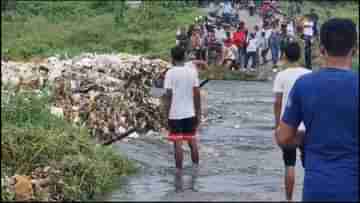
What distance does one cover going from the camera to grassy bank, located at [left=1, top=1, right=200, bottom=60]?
2670 cm

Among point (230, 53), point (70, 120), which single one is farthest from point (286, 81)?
point (230, 53)

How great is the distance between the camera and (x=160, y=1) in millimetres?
38188

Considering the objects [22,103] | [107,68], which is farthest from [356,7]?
[22,103]

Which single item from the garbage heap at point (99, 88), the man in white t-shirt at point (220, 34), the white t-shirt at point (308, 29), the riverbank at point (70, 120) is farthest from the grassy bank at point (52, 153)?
the white t-shirt at point (308, 29)

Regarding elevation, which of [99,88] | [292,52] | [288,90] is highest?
[292,52]

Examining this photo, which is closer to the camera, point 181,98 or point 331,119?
point 331,119

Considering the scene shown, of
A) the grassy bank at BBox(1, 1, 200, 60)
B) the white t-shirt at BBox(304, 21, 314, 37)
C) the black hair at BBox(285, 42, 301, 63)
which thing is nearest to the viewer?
the black hair at BBox(285, 42, 301, 63)

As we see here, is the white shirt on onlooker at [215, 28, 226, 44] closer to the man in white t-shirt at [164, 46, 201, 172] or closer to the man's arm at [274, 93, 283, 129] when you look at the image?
the man in white t-shirt at [164, 46, 201, 172]

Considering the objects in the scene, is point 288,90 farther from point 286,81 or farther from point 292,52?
point 292,52

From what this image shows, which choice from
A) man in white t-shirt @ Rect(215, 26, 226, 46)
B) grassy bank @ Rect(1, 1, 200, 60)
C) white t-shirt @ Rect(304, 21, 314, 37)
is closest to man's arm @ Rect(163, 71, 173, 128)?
grassy bank @ Rect(1, 1, 200, 60)

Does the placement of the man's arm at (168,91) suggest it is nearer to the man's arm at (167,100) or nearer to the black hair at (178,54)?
the man's arm at (167,100)

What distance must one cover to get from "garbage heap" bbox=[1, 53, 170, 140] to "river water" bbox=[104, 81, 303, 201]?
1.53ft

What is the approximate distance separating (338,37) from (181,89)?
5229 mm

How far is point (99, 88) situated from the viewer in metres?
13.5
